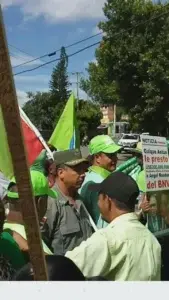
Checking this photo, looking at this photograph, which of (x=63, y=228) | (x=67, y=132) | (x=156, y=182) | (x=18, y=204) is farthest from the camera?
(x=67, y=132)

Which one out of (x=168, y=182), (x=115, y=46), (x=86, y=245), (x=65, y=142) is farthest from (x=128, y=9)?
(x=86, y=245)

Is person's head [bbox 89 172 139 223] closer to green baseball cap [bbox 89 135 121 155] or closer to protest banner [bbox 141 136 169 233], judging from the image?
protest banner [bbox 141 136 169 233]

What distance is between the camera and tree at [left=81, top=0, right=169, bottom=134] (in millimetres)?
25859

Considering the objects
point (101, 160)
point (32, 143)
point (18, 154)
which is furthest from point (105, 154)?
point (18, 154)

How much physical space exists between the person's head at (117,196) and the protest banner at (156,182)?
137cm

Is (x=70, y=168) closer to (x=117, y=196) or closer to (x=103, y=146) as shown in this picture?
(x=103, y=146)

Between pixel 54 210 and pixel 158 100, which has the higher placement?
pixel 158 100

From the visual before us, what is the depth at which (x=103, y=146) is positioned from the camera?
4738 mm

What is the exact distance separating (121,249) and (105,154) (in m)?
2.29

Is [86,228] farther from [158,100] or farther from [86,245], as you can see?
[158,100]

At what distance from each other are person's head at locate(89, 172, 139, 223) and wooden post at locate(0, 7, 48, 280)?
3.81ft

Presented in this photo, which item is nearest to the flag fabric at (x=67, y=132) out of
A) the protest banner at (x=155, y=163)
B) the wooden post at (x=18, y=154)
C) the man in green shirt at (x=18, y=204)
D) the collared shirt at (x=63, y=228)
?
the protest banner at (x=155, y=163)

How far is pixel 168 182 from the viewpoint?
4.36 meters
